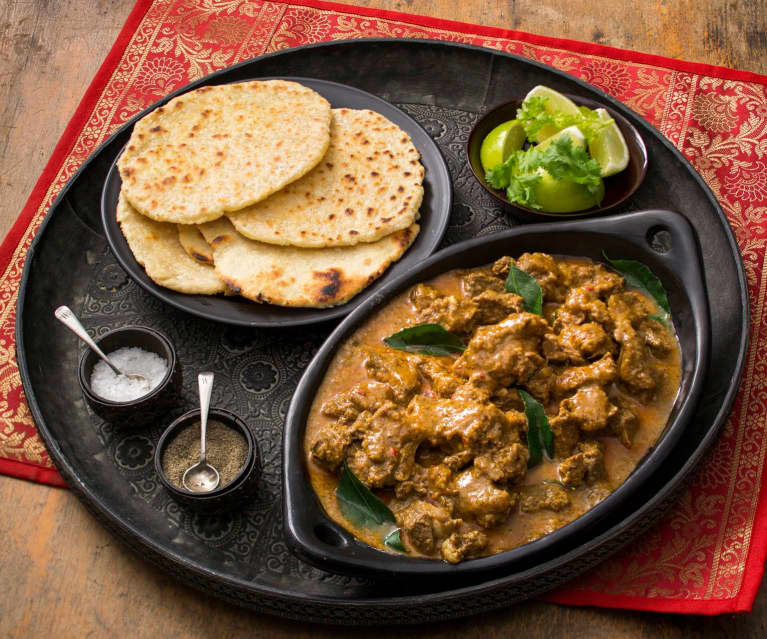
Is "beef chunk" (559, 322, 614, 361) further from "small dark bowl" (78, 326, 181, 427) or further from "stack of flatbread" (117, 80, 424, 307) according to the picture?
"small dark bowl" (78, 326, 181, 427)

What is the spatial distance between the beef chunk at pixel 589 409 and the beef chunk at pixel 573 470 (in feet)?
0.41

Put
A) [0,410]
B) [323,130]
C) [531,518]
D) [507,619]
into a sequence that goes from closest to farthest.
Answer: [531,518] → [507,619] → [0,410] → [323,130]

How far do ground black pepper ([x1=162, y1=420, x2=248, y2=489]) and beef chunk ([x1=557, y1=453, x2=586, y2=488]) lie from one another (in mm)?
1224

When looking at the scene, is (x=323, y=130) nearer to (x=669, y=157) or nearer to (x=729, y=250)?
(x=669, y=157)

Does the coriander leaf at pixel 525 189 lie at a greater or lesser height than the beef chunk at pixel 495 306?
greater

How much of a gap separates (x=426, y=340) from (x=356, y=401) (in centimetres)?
41

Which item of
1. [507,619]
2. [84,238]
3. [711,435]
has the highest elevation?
[711,435]

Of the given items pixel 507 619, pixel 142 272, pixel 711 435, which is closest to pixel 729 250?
pixel 711 435

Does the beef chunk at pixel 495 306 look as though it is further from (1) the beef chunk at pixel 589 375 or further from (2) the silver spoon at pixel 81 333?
(2) the silver spoon at pixel 81 333

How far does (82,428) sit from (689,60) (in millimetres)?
4083

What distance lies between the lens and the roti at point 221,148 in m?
3.76

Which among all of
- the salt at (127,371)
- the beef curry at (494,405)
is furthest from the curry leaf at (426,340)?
the salt at (127,371)

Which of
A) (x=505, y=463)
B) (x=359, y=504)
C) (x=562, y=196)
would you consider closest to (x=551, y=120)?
(x=562, y=196)

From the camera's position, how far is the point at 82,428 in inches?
136
